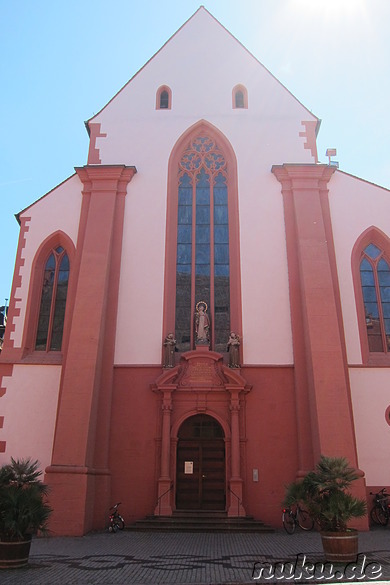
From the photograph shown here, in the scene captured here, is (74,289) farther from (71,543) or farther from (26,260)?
(71,543)

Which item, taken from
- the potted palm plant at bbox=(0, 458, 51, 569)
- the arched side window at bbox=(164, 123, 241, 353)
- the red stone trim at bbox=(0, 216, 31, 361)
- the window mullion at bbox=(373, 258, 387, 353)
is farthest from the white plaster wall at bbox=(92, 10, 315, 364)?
the potted palm plant at bbox=(0, 458, 51, 569)

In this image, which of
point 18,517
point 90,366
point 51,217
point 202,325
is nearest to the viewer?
point 18,517

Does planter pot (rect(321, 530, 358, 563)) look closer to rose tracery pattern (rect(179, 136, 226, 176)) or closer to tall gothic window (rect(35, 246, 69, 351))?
tall gothic window (rect(35, 246, 69, 351))

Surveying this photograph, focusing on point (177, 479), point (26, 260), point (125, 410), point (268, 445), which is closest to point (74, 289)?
point (26, 260)

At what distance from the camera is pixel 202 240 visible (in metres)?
17.7

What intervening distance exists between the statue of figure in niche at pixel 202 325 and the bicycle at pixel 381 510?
250 inches

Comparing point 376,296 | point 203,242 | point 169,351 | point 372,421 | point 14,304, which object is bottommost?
point 372,421

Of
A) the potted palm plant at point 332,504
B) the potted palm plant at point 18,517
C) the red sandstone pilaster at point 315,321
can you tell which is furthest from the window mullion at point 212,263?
the potted palm plant at point 18,517

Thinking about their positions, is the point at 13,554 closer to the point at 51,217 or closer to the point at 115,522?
the point at 115,522

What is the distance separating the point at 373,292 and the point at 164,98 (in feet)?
34.6

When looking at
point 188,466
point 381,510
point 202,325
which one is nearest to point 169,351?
point 202,325

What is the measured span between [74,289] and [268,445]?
299 inches

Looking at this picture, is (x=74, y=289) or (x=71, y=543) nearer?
(x=71, y=543)

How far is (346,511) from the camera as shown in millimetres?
8672
